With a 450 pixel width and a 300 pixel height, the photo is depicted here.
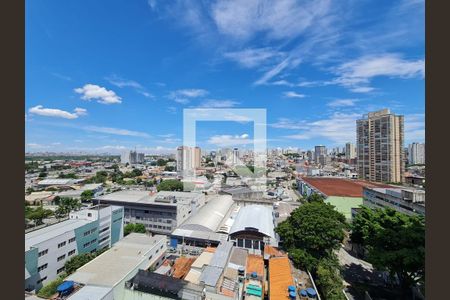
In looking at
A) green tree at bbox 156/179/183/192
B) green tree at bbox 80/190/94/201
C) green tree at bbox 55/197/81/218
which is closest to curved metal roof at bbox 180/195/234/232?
green tree at bbox 156/179/183/192

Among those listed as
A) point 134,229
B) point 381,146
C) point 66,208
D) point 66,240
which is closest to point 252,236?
point 134,229

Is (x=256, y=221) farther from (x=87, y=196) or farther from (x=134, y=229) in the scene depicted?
(x=87, y=196)

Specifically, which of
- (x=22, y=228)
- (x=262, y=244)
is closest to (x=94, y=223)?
(x=262, y=244)

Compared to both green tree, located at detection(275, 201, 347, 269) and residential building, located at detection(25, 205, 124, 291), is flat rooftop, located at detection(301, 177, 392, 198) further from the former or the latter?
residential building, located at detection(25, 205, 124, 291)

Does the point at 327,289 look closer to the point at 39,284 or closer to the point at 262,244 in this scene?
the point at 262,244

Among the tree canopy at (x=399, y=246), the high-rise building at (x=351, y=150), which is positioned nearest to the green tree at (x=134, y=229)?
the tree canopy at (x=399, y=246)

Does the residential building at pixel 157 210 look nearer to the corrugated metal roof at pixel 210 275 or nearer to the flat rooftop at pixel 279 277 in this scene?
the corrugated metal roof at pixel 210 275
